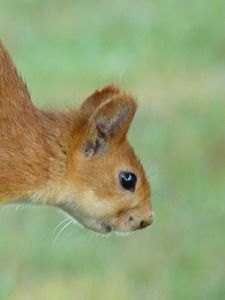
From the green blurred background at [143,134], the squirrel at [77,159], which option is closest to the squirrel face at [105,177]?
the squirrel at [77,159]

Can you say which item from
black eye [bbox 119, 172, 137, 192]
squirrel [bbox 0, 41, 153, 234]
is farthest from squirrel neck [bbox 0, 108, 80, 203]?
black eye [bbox 119, 172, 137, 192]

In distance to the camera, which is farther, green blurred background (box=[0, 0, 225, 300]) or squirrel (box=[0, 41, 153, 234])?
green blurred background (box=[0, 0, 225, 300])

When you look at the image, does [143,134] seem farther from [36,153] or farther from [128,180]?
[36,153]

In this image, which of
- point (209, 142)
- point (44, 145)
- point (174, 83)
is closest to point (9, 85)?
point (44, 145)

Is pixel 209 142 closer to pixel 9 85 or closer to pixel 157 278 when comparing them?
pixel 157 278

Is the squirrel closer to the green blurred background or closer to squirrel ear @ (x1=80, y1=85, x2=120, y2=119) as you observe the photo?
squirrel ear @ (x1=80, y1=85, x2=120, y2=119)

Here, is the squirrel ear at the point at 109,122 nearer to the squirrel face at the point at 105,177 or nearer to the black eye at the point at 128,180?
the squirrel face at the point at 105,177

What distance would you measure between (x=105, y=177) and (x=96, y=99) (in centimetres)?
36

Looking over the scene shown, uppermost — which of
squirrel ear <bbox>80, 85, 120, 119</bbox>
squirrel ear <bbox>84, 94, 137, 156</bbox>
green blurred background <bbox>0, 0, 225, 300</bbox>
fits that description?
green blurred background <bbox>0, 0, 225, 300</bbox>

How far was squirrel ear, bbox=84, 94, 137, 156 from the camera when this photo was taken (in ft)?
26.8

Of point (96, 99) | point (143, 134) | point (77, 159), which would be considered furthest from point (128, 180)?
point (143, 134)

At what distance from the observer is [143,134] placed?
1205 centimetres

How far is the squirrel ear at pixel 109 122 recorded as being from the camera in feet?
26.8

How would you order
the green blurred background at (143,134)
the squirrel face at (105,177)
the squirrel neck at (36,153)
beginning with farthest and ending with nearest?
the green blurred background at (143,134), the squirrel face at (105,177), the squirrel neck at (36,153)
